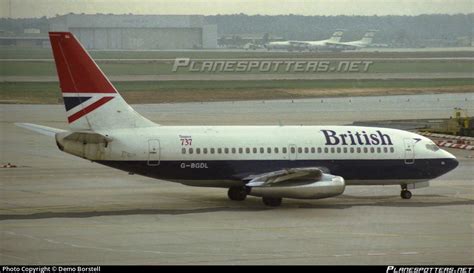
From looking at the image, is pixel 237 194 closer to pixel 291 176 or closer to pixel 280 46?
pixel 291 176

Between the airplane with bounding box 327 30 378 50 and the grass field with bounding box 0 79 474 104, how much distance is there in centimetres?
405

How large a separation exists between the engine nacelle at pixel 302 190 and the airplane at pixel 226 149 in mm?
35

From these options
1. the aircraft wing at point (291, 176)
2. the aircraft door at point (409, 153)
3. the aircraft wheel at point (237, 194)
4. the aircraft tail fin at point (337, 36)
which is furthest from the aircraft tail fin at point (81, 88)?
the aircraft tail fin at point (337, 36)

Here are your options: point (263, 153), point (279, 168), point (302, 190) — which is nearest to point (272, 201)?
point (302, 190)

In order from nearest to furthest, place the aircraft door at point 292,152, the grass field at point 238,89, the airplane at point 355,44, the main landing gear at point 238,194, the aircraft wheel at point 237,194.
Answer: the main landing gear at point 238,194 → the aircraft door at point 292,152 → the aircraft wheel at point 237,194 → the grass field at point 238,89 → the airplane at point 355,44

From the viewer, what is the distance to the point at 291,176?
1478 inches

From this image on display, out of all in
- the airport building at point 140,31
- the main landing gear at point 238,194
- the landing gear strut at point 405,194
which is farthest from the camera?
the airport building at point 140,31

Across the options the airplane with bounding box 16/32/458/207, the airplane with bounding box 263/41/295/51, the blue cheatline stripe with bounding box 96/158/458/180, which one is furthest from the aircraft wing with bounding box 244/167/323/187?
the airplane with bounding box 263/41/295/51

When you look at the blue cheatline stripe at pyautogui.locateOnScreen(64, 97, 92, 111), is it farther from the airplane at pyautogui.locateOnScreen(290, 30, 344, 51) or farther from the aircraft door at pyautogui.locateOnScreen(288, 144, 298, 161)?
the airplane at pyautogui.locateOnScreen(290, 30, 344, 51)

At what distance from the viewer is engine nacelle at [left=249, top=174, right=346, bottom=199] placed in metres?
37.5

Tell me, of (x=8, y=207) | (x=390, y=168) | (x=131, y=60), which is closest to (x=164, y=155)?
(x=8, y=207)

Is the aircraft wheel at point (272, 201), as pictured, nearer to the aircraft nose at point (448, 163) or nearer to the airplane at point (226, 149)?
the airplane at point (226, 149)

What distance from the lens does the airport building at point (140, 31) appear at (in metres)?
65.3

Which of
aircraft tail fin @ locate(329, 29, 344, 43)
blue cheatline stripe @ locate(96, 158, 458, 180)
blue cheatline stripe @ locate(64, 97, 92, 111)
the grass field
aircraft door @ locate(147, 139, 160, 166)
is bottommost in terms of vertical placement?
blue cheatline stripe @ locate(96, 158, 458, 180)
